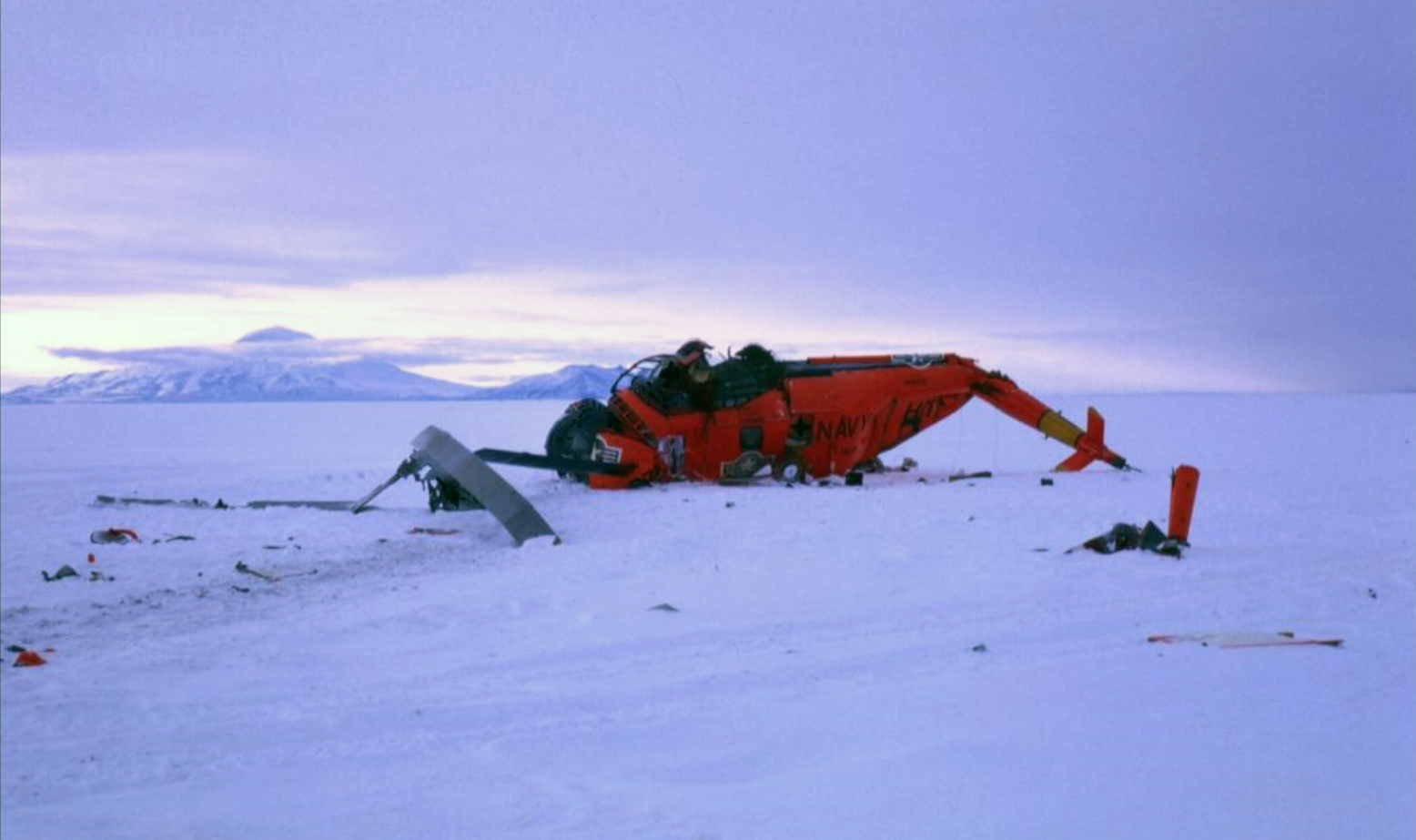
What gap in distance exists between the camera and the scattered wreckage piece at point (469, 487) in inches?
412

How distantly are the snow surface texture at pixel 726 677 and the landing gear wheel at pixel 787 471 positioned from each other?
2604mm

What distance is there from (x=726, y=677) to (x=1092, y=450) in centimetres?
1094

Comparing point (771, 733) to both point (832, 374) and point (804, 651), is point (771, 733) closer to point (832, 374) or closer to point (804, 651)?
point (804, 651)

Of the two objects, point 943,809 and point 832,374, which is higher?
point 832,374

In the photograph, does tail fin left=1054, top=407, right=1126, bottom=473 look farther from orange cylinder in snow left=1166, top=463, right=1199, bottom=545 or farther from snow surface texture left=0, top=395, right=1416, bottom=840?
orange cylinder in snow left=1166, top=463, right=1199, bottom=545

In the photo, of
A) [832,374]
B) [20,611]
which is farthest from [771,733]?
[832,374]

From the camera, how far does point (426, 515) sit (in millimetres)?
12164

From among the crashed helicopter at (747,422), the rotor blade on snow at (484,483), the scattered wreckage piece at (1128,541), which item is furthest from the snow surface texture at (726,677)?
the crashed helicopter at (747,422)

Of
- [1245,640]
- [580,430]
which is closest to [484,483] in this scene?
[580,430]

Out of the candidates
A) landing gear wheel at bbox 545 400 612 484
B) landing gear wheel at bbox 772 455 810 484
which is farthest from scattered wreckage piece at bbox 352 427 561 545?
landing gear wheel at bbox 772 455 810 484

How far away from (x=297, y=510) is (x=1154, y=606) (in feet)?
30.7

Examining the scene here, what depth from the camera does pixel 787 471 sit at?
1427 cm

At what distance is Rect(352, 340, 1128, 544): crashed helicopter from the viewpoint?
1347 cm

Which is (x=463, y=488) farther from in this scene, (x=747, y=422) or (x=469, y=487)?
(x=747, y=422)
